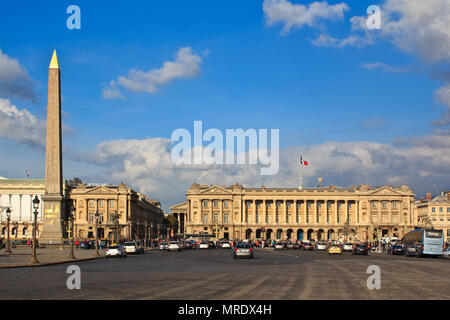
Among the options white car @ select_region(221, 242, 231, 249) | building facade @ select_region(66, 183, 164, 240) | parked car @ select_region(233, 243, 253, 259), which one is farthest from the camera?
building facade @ select_region(66, 183, 164, 240)

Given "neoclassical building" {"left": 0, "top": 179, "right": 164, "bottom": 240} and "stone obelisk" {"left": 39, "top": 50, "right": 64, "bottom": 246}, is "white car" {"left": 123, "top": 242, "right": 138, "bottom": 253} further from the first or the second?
"neoclassical building" {"left": 0, "top": 179, "right": 164, "bottom": 240}

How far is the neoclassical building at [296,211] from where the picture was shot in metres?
175

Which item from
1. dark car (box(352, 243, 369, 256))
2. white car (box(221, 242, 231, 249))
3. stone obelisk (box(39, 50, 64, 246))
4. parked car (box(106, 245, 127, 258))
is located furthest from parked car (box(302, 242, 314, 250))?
stone obelisk (box(39, 50, 64, 246))

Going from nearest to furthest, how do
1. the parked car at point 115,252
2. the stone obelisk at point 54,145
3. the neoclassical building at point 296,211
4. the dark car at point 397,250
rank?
1. the parked car at point 115,252
2. the stone obelisk at point 54,145
3. the dark car at point 397,250
4. the neoclassical building at point 296,211

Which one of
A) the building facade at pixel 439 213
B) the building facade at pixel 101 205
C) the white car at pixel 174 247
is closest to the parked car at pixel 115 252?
the white car at pixel 174 247

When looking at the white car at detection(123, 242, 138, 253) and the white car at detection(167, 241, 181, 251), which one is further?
the white car at detection(167, 241, 181, 251)

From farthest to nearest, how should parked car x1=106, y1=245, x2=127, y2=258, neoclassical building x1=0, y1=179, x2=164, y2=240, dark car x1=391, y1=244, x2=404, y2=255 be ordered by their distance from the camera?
neoclassical building x1=0, y1=179, x2=164, y2=240
dark car x1=391, y1=244, x2=404, y2=255
parked car x1=106, y1=245, x2=127, y2=258

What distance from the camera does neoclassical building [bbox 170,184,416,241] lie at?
174512 millimetres

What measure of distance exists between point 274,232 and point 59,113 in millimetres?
124569

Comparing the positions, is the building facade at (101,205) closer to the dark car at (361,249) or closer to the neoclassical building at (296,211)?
the neoclassical building at (296,211)

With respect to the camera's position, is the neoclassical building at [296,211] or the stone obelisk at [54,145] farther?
the neoclassical building at [296,211]

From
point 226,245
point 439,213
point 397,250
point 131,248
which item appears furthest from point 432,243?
point 439,213

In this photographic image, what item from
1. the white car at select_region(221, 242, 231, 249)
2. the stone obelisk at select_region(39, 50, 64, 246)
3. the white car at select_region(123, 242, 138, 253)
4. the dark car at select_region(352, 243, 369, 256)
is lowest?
the white car at select_region(221, 242, 231, 249)
